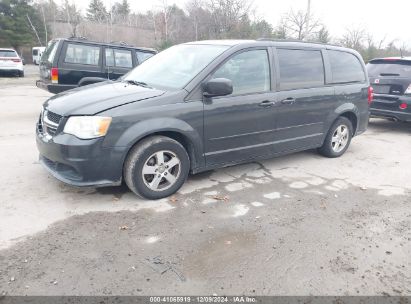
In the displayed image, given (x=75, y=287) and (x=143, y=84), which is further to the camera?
(x=143, y=84)

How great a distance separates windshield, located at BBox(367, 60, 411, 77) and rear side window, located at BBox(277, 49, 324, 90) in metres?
3.57

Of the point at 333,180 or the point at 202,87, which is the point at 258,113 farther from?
the point at 333,180

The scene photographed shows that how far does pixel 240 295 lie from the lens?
2.64m

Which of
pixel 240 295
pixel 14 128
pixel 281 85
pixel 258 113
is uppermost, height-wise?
pixel 281 85

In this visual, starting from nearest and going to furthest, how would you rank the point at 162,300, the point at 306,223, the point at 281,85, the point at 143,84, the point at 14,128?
the point at 162,300, the point at 306,223, the point at 143,84, the point at 281,85, the point at 14,128

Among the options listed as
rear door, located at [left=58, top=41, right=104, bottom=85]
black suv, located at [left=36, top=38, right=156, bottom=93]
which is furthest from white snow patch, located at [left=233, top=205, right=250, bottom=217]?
rear door, located at [left=58, top=41, right=104, bottom=85]

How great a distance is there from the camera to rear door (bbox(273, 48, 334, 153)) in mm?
5023

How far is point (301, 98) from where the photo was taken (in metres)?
5.21

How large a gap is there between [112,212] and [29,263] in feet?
3.40

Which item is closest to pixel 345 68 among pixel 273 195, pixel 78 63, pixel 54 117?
pixel 273 195

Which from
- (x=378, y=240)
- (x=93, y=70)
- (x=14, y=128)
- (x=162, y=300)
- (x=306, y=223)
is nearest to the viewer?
(x=162, y=300)

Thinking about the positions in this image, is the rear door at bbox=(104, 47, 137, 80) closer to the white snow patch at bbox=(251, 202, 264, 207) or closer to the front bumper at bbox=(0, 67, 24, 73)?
the white snow patch at bbox=(251, 202, 264, 207)

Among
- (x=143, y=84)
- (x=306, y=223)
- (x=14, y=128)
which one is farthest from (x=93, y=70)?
(x=306, y=223)

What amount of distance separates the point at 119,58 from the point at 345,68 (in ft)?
19.6
